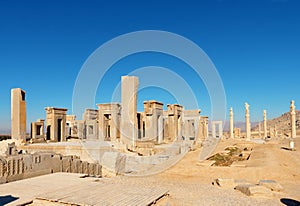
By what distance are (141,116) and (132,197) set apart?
1508 cm

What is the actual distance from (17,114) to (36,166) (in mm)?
11164

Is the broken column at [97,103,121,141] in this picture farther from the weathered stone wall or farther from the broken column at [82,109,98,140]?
the weathered stone wall

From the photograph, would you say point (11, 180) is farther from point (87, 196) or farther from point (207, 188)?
point (207, 188)

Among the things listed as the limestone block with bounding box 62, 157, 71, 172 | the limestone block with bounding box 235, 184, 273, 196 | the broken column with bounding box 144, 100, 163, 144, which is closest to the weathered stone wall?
the limestone block with bounding box 62, 157, 71, 172

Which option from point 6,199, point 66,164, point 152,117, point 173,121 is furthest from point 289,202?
point 173,121

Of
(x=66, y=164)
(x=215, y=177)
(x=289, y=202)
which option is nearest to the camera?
(x=289, y=202)

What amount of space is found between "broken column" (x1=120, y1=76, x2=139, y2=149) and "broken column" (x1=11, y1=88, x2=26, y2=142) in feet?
26.6

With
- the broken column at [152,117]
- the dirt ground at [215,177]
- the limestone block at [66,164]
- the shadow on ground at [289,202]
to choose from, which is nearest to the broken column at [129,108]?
the dirt ground at [215,177]

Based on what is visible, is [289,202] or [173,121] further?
[173,121]

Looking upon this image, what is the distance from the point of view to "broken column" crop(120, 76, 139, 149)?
53.0 feet

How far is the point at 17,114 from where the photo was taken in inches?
733

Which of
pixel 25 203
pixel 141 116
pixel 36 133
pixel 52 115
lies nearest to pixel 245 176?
pixel 25 203

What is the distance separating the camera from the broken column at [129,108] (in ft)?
53.0

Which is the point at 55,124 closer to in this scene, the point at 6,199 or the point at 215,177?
the point at 215,177
